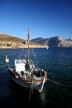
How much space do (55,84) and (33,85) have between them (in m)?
7.13

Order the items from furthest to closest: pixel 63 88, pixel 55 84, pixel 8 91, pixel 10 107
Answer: pixel 55 84 → pixel 63 88 → pixel 8 91 → pixel 10 107

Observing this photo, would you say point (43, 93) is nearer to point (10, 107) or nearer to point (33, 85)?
point (33, 85)

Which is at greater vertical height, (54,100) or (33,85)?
(33,85)

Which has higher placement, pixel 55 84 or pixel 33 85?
pixel 33 85

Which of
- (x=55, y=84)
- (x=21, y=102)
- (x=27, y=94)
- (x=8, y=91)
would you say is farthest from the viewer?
(x=55, y=84)

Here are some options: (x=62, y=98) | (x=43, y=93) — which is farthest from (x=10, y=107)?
(x=62, y=98)

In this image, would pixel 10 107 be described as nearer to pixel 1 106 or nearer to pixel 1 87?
pixel 1 106

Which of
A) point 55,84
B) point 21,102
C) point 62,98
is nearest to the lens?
point 21,102

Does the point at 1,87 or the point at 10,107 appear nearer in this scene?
the point at 10,107

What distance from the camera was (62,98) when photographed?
52.4 feet

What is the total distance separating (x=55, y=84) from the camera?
21.9 meters

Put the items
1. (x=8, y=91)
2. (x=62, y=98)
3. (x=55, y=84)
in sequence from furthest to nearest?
(x=55, y=84) → (x=8, y=91) → (x=62, y=98)

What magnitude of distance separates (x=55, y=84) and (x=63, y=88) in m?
2.51

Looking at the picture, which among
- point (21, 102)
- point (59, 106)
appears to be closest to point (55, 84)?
point (59, 106)
